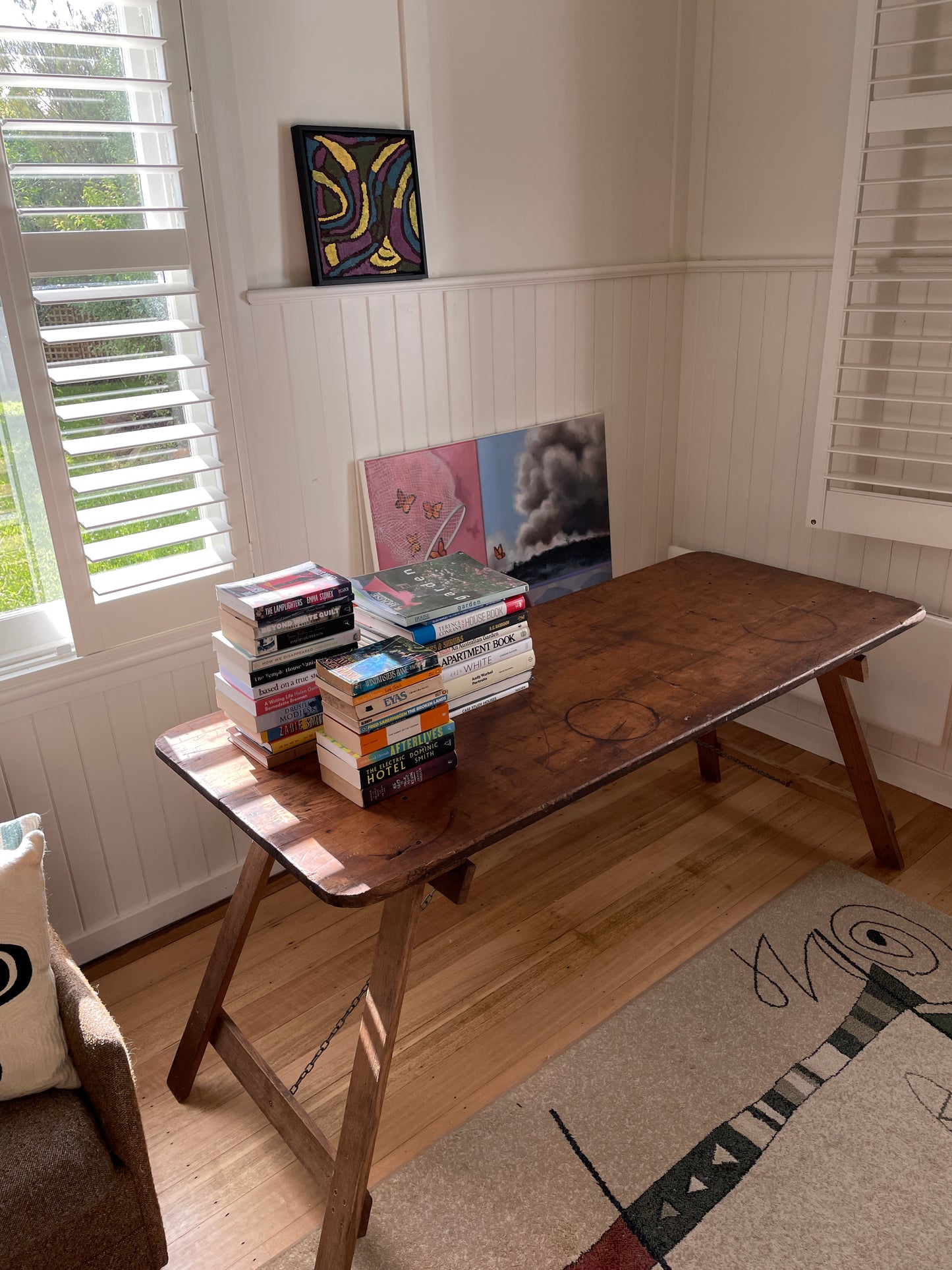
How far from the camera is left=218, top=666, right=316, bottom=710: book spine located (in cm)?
160

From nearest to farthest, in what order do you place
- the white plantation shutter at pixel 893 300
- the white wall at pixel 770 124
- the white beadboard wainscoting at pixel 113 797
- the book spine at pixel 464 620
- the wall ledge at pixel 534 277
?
the book spine at pixel 464 620 → the white beadboard wainscoting at pixel 113 797 → the wall ledge at pixel 534 277 → the white plantation shutter at pixel 893 300 → the white wall at pixel 770 124

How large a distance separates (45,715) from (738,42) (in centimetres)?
259

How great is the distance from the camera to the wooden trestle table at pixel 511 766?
1445 millimetres

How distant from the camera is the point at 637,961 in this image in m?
2.17

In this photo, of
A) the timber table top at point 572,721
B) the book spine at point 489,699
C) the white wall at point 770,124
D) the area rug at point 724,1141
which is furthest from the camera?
the white wall at point 770,124

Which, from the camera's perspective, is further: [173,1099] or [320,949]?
[320,949]

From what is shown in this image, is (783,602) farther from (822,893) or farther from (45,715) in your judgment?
(45,715)

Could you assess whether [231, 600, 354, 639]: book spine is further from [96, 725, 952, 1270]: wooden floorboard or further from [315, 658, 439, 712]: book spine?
[96, 725, 952, 1270]: wooden floorboard

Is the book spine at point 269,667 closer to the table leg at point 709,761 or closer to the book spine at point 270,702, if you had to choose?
the book spine at point 270,702

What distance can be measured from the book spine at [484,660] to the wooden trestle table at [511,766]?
96 millimetres

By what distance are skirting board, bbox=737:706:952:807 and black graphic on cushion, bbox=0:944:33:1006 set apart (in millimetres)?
1899

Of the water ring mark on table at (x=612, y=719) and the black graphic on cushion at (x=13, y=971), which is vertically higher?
the water ring mark on table at (x=612, y=719)

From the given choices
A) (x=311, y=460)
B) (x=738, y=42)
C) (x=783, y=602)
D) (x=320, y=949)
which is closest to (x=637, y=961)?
(x=320, y=949)

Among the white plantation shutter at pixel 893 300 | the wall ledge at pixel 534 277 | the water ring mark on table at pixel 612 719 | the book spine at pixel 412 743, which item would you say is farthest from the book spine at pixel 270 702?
the white plantation shutter at pixel 893 300
